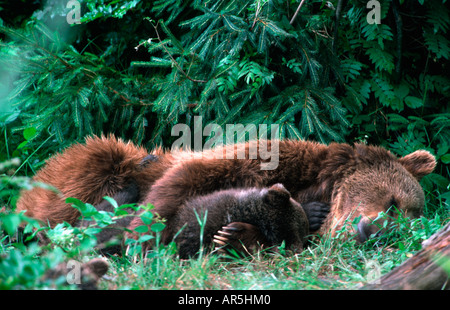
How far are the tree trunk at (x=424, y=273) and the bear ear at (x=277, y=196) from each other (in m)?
1.07

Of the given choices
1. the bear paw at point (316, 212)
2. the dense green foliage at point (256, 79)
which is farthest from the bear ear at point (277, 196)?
the dense green foliage at point (256, 79)

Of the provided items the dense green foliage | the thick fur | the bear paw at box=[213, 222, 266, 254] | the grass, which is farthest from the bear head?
the dense green foliage

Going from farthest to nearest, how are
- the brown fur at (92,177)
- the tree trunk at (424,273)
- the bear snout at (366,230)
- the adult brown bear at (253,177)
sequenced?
the brown fur at (92,177), the adult brown bear at (253,177), the bear snout at (366,230), the tree trunk at (424,273)

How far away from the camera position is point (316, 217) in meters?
3.62

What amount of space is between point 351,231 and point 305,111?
1410 millimetres

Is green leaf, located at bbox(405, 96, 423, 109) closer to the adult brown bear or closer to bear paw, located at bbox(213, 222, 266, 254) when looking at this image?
the adult brown bear

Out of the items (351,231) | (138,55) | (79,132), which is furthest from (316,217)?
(138,55)

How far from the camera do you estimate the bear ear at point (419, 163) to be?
4.01m

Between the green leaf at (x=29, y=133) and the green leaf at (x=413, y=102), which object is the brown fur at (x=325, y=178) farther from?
the green leaf at (x=29, y=133)

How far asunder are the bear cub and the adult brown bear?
152mm

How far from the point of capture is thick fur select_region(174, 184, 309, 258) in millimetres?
3215
